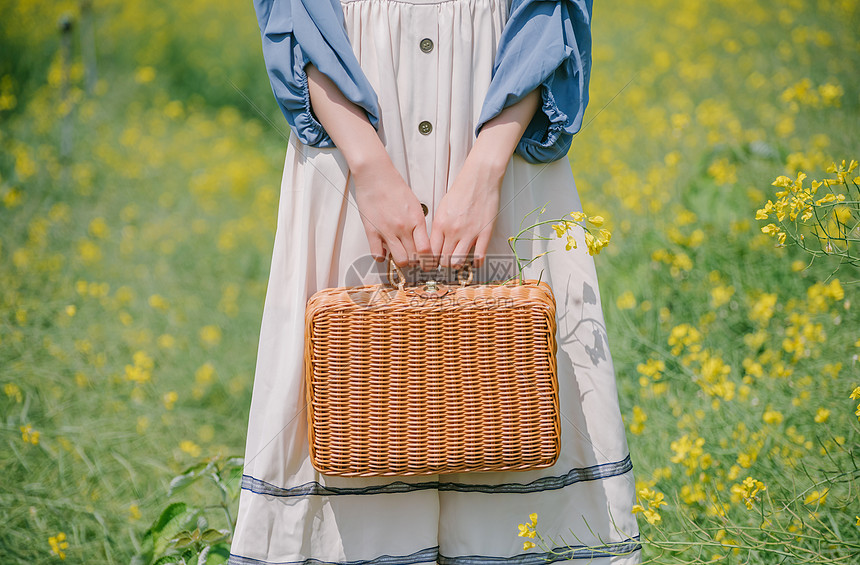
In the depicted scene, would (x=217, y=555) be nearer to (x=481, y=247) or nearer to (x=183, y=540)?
(x=183, y=540)

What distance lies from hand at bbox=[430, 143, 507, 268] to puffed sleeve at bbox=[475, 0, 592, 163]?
8 cm

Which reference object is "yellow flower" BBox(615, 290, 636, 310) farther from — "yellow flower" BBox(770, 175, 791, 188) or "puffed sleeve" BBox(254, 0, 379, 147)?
"puffed sleeve" BBox(254, 0, 379, 147)

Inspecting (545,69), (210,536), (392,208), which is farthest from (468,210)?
(210,536)

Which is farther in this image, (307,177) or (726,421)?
(726,421)

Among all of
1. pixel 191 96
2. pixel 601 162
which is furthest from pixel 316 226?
pixel 191 96

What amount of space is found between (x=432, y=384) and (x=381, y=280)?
0.25m

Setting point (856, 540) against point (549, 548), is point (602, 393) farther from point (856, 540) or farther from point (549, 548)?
point (856, 540)

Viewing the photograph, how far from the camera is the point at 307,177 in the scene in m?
1.21

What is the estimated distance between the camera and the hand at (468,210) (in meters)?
1.15

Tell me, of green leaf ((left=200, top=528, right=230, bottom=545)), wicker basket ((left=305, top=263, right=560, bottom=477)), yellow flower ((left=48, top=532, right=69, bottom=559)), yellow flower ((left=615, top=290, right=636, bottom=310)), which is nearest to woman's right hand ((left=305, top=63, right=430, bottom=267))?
wicker basket ((left=305, top=263, right=560, bottom=477))

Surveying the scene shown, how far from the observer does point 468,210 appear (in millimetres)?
1147

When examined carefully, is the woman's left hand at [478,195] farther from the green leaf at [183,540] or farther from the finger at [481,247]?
the green leaf at [183,540]

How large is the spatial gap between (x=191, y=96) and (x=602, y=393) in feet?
16.3

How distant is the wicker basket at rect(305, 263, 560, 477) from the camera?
42.3 inches
